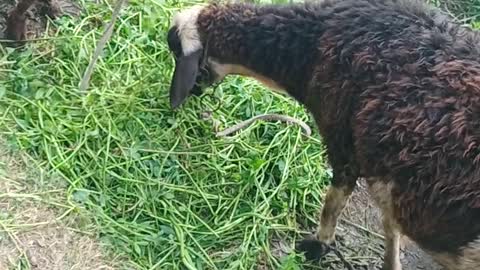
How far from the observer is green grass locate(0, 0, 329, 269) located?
15.1 ft

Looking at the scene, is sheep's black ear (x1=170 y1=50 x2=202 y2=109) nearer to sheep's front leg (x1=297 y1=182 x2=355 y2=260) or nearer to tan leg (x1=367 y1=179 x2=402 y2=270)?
sheep's front leg (x1=297 y1=182 x2=355 y2=260)

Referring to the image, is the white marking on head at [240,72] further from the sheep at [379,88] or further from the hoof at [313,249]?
the hoof at [313,249]

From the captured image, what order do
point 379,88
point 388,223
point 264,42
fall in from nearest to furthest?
1. point 379,88
2. point 388,223
3. point 264,42

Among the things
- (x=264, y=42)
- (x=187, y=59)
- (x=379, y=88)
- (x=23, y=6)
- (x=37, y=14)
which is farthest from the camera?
(x=37, y=14)

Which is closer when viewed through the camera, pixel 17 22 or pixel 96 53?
pixel 96 53

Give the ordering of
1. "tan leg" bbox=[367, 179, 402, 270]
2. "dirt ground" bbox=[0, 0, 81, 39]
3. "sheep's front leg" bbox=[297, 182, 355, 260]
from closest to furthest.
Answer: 1. "tan leg" bbox=[367, 179, 402, 270]
2. "sheep's front leg" bbox=[297, 182, 355, 260]
3. "dirt ground" bbox=[0, 0, 81, 39]

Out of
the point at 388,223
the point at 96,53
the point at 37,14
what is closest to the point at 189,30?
the point at 96,53

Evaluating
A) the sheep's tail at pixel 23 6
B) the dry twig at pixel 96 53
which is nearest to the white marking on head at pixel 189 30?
the dry twig at pixel 96 53

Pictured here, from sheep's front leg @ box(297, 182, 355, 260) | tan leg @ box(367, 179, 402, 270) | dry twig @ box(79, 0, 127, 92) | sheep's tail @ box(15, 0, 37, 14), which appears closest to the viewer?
tan leg @ box(367, 179, 402, 270)

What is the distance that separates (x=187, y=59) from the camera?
484cm

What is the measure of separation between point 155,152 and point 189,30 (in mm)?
622

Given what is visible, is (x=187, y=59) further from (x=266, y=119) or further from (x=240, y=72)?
(x=266, y=119)

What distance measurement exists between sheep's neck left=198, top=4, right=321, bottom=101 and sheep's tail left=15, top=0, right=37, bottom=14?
3.00ft

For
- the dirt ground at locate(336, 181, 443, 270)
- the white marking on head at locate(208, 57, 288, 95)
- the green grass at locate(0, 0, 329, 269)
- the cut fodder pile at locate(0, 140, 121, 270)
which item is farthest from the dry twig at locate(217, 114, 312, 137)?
the cut fodder pile at locate(0, 140, 121, 270)
